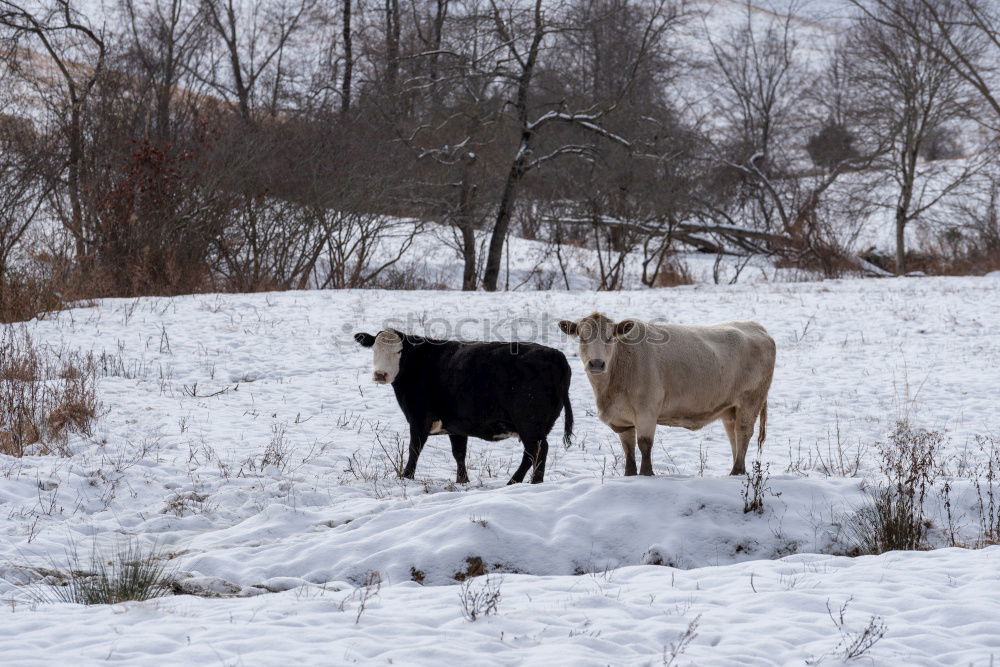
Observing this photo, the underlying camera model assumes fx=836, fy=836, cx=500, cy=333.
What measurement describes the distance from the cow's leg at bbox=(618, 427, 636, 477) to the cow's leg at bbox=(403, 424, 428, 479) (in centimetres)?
190

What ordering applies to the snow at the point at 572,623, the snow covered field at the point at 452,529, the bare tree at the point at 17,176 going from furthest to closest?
the bare tree at the point at 17,176 → the snow covered field at the point at 452,529 → the snow at the point at 572,623

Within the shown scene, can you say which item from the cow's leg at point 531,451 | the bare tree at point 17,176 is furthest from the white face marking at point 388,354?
the bare tree at point 17,176

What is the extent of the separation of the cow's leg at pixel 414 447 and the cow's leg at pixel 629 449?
1896 millimetres

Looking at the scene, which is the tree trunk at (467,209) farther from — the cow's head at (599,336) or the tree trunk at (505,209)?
the cow's head at (599,336)

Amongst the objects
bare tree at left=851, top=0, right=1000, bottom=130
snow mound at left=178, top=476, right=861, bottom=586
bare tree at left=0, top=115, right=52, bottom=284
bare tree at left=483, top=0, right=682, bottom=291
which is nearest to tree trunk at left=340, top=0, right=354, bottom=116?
bare tree at left=483, top=0, right=682, bottom=291

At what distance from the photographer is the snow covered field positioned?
4.05m

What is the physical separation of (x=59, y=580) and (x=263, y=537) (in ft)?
4.50

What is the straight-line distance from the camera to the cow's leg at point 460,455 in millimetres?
7895

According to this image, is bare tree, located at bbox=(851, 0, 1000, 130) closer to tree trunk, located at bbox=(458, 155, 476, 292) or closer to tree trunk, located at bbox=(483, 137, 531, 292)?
tree trunk, located at bbox=(483, 137, 531, 292)

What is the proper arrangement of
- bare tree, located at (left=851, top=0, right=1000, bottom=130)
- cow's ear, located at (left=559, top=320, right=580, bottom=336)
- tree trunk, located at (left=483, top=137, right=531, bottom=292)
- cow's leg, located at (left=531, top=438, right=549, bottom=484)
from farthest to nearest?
bare tree, located at (left=851, top=0, right=1000, bottom=130) < tree trunk, located at (left=483, top=137, right=531, bottom=292) < cow's leg, located at (left=531, top=438, right=549, bottom=484) < cow's ear, located at (left=559, top=320, right=580, bottom=336)

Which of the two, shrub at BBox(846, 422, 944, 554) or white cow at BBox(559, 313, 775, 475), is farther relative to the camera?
white cow at BBox(559, 313, 775, 475)

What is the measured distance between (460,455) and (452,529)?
6.71 feet

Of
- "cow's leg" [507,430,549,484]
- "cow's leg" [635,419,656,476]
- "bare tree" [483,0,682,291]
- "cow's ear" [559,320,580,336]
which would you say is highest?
"bare tree" [483,0,682,291]

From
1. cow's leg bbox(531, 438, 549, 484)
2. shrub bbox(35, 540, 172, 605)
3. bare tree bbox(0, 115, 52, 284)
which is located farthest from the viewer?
bare tree bbox(0, 115, 52, 284)
